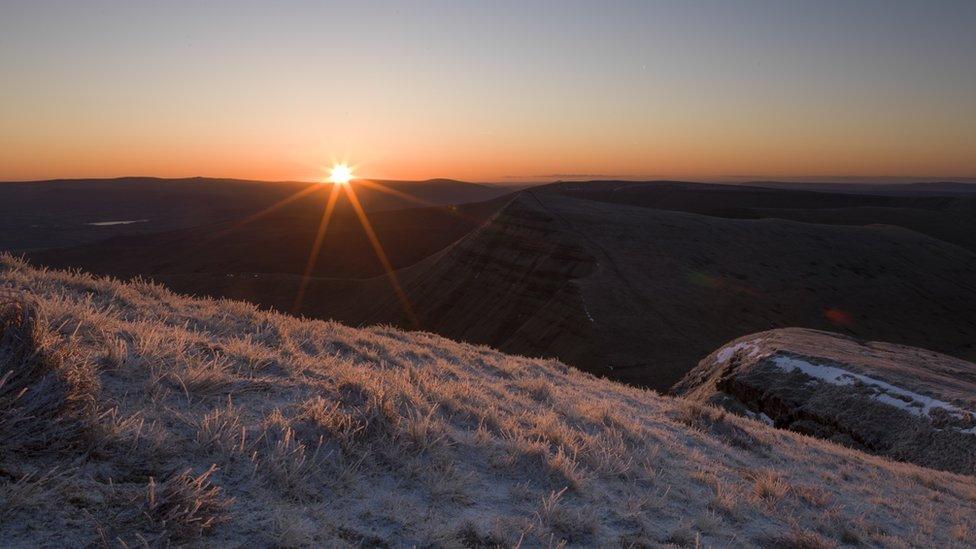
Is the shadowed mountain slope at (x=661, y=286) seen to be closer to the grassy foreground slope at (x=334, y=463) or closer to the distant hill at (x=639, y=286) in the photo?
the distant hill at (x=639, y=286)

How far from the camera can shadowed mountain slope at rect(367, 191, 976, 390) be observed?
34.6 metres

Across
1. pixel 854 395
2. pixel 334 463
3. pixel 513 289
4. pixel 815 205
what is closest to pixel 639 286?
pixel 513 289

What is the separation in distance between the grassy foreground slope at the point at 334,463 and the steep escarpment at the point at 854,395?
151 inches

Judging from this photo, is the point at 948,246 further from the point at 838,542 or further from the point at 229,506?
the point at 229,506

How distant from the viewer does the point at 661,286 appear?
41.4 m

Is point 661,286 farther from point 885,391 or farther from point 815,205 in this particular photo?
point 815,205

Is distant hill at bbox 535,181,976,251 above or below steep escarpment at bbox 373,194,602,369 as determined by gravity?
above

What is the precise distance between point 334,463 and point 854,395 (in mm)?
14083

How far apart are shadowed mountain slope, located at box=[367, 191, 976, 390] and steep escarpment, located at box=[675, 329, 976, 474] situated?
33.9 feet

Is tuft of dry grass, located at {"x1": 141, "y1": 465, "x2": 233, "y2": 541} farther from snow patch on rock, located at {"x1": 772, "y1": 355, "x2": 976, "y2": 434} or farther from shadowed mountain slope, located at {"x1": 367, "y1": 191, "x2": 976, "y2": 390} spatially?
shadowed mountain slope, located at {"x1": 367, "y1": 191, "x2": 976, "y2": 390}

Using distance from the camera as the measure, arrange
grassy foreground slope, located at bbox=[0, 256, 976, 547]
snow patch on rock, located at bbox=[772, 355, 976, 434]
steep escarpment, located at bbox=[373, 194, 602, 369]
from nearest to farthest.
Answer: grassy foreground slope, located at bbox=[0, 256, 976, 547] < snow patch on rock, located at bbox=[772, 355, 976, 434] < steep escarpment, located at bbox=[373, 194, 602, 369]

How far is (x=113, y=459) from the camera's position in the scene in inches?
135

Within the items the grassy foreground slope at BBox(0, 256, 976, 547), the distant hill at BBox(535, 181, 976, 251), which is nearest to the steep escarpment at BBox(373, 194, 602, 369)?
the grassy foreground slope at BBox(0, 256, 976, 547)

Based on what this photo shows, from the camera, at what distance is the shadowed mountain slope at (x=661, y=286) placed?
34.6 m
